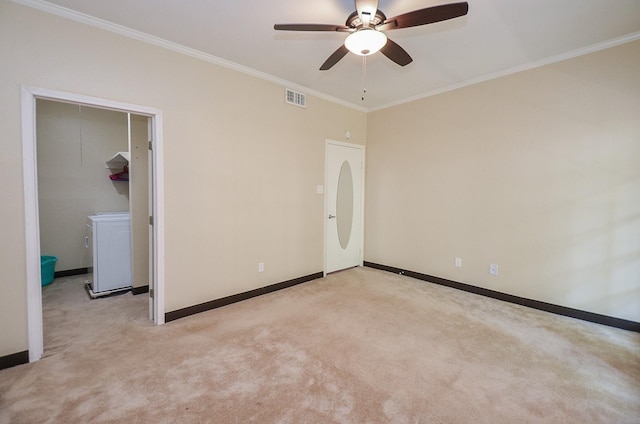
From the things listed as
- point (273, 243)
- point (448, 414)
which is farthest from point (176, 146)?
point (448, 414)

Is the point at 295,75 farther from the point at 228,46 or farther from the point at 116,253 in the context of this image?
the point at 116,253

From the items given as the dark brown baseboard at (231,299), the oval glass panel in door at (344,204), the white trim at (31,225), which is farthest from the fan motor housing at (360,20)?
the dark brown baseboard at (231,299)

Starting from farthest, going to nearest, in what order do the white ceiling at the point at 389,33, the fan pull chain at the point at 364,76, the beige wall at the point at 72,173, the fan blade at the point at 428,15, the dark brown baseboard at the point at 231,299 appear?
the beige wall at the point at 72,173 → the fan pull chain at the point at 364,76 → the dark brown baseboard at the point at 231,299 → the white ceiling at the point at 389,33 → the fan blade at the point at 428,15

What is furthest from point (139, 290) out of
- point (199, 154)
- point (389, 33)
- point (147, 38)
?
point (389, 33)

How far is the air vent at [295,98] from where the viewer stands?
3836 mm

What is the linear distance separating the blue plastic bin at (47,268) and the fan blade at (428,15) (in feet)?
16.6

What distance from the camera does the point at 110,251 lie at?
3670 millimetres

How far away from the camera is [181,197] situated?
2994mm

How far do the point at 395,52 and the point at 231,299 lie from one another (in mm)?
3128

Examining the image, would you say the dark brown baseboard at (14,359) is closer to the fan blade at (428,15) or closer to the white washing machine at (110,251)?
the white washing machine at (110,251)

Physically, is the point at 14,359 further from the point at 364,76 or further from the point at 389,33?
the point at 364,76

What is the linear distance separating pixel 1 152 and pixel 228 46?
81.7 inches

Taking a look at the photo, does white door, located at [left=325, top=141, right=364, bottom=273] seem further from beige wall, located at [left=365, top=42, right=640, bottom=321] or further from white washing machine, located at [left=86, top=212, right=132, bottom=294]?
white washing machine, located at [left=86, top=212, right=132, bottom=294]

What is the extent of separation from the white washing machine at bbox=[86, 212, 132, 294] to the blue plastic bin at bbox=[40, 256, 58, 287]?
80 centimetres
